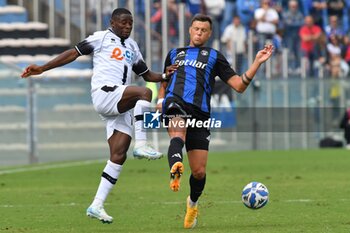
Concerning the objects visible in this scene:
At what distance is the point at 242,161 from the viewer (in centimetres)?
2328

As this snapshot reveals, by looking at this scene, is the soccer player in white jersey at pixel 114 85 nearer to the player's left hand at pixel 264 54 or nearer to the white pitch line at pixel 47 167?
the player's left hand at pixel 264 54

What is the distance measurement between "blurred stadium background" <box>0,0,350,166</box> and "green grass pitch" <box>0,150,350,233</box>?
2.29 meters

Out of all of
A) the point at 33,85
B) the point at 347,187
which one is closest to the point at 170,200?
the point at 347,187

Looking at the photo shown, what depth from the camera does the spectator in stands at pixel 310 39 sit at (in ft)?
95.6

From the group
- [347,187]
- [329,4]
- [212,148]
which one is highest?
[329,4]

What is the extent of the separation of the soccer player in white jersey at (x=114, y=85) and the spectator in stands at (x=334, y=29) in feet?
64.1

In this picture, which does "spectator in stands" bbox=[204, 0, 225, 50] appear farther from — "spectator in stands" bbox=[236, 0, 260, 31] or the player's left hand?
the player's left hand

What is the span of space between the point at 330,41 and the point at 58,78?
28.0 feet

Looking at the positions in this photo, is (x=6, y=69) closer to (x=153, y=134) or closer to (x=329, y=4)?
(x=153, y=134)

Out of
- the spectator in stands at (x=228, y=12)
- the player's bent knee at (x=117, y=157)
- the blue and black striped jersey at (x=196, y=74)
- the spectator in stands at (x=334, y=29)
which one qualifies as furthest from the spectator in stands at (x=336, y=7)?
the player's bent knee at (x=117, y=157)

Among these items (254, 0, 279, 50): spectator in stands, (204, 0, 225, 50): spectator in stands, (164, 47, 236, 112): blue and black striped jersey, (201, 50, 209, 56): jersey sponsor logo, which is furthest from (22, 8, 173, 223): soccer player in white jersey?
(254, 0, 279, 50): spectator in stands

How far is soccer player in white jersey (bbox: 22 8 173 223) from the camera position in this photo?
11.1m

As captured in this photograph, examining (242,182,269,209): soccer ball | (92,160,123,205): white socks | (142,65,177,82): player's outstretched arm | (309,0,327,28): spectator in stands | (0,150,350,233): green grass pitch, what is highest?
(142,65,177,82): player's outstretched arm

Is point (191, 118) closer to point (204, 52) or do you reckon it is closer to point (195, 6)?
point (204, 52)
